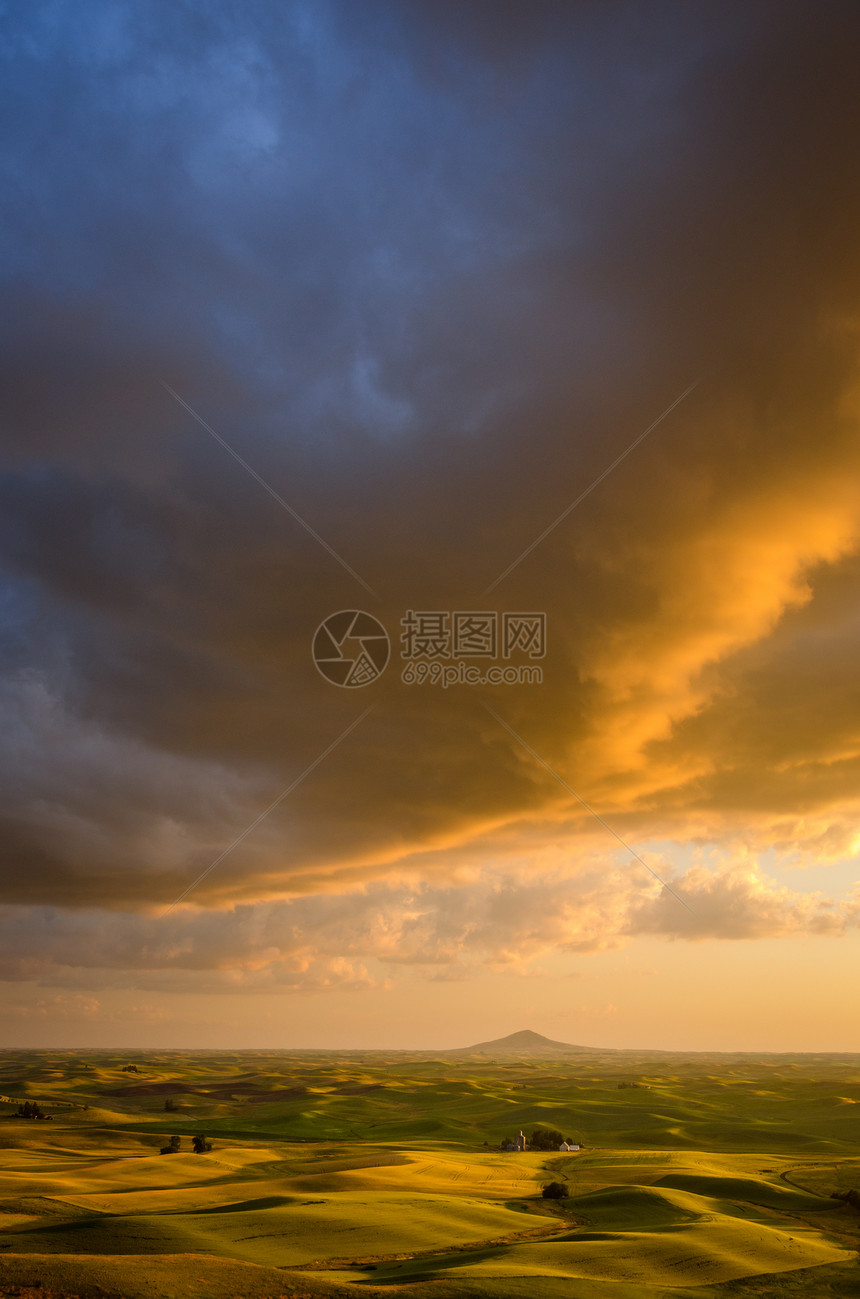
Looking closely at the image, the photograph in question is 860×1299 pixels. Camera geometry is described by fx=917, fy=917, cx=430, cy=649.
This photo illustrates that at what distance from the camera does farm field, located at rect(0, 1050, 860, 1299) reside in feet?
137

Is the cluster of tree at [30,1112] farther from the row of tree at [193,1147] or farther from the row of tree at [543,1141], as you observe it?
the row of tree at [543,1141]

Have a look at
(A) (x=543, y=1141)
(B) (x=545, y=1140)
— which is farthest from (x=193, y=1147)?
(B) (x=545, y=1140)

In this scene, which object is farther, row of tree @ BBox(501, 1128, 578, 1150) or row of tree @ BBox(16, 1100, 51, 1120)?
row of tree @ BBox(16, 1100, 51, 1120)

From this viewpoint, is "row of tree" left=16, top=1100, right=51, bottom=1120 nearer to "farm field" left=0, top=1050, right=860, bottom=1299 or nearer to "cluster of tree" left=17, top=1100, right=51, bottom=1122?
"cluster of tree" left=17, top=1100, right=51, bottom=1122

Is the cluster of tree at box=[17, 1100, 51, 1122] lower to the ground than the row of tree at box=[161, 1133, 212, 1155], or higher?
lower

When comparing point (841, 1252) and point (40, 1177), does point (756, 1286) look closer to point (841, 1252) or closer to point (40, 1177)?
point (841, 1252)

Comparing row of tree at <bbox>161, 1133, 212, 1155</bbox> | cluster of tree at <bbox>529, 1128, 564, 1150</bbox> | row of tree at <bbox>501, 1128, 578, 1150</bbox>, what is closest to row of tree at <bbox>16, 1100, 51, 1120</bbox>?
row of tree at <bbox>161, 1133, 212, 1155</bbox>

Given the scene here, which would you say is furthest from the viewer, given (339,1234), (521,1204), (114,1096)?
(114,1096)

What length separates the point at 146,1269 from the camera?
131ft

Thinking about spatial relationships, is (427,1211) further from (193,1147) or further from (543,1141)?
(193,1147)

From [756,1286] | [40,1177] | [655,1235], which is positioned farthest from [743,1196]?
[40,1177]

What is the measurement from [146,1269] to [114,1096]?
177852 mm

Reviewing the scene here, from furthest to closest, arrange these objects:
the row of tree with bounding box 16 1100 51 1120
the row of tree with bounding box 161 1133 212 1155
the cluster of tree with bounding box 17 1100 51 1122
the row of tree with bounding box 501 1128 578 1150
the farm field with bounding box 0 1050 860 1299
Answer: the row of tree with bounding box 16 1100 51 1120, the cluster of tree with bounding box 17 1100 51 1122, the row of tree with bounding box 501 1128 578 1150, the row of tree with bounding box 161 1133 212 1155, the farm field with bounding box 0 1050 860 1299

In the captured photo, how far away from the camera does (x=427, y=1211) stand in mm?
63125
